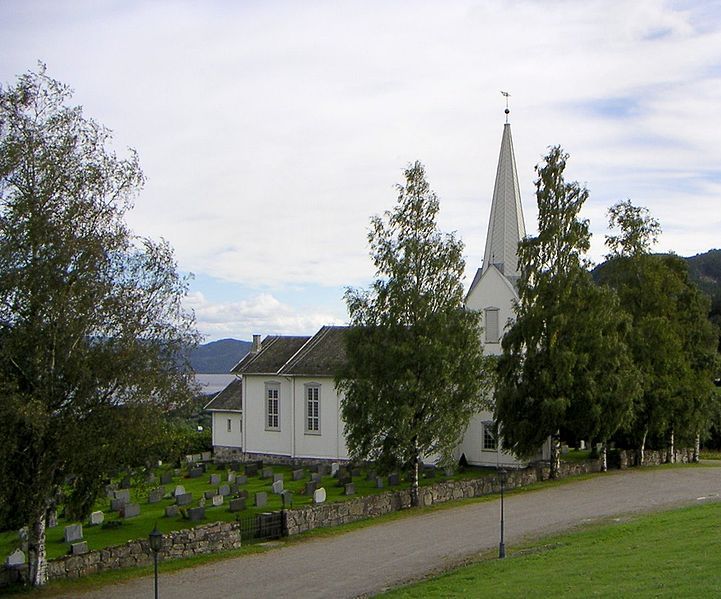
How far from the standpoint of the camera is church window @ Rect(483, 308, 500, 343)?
43.7 meters

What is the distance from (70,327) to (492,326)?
1096 inches

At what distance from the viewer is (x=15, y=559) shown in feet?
66.0

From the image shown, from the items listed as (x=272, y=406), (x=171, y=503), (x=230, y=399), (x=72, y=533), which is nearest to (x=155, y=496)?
(x=171, y=503)

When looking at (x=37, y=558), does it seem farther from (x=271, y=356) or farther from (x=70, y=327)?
(x=271, y=356)

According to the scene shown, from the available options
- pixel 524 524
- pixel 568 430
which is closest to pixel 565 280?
pixel 568 430

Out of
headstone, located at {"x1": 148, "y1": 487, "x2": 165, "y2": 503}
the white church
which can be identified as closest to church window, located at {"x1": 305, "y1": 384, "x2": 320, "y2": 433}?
the white church

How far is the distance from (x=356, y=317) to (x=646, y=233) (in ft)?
60.4

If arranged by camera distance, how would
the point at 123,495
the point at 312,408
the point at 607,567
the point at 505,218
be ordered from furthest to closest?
the point at 312,408
the point at 505,218
the point at 123,495
the point at 607,567

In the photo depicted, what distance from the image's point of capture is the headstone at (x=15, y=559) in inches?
764

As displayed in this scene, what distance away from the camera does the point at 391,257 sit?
30938 millimetres

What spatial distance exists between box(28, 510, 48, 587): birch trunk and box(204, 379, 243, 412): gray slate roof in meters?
32.9

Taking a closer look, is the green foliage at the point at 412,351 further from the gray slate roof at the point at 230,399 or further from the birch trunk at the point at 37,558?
the gray slate roof at the point at 230,399

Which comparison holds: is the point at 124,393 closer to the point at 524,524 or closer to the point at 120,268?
the point at 120,268

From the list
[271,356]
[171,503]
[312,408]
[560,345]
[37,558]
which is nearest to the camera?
[37,558]
